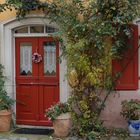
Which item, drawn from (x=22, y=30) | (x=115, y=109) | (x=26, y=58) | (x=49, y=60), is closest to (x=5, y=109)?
(x=26, y=58)

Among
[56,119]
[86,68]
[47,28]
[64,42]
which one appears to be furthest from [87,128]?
[47,28]

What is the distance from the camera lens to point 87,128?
10.8m

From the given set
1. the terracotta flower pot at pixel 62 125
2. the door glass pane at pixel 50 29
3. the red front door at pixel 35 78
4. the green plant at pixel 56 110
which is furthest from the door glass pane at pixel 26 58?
the terracotta flower pot at pixel 62 125

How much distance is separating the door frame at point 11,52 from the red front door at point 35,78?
0.50ft

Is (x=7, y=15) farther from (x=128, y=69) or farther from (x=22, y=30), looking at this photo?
(x=128, y=69)

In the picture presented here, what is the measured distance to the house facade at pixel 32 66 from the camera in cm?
1172

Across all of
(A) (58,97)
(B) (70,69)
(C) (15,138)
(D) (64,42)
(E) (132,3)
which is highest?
(E) (132,3)

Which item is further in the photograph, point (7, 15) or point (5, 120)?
point (7, 15)

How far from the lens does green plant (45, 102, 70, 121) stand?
1081 centimetres

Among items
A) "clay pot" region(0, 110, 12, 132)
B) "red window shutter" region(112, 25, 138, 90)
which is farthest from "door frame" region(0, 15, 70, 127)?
"red window shutter" region(112, 25, 138, 90)

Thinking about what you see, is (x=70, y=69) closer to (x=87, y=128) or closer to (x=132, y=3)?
(x=87, y=128)

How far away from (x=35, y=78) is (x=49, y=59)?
650 mm

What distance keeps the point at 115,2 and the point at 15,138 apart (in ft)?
13.6

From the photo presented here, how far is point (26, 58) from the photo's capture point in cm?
1201
